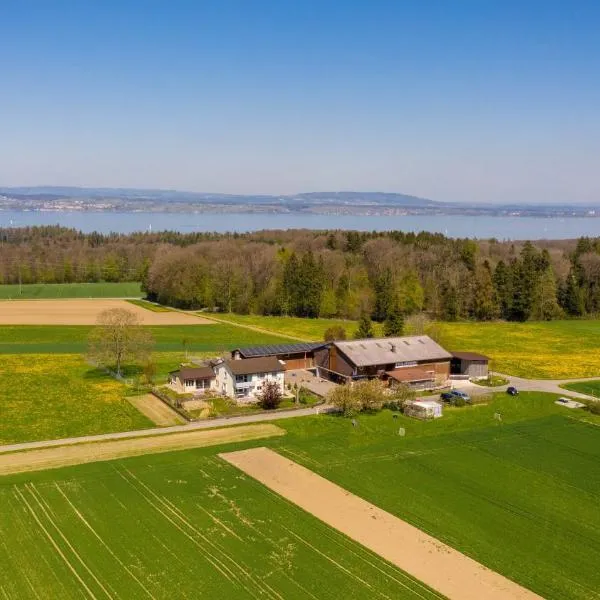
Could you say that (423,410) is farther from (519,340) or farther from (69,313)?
(69,313)

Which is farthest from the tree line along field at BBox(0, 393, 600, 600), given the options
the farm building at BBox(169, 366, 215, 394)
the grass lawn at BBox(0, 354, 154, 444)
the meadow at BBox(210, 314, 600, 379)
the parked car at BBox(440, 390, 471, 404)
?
the meadow at BBox(210, 314, 600, 379)

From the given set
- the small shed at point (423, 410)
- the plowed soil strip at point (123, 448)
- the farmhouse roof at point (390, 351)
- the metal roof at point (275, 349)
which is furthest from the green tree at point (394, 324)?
the plowed soil strip at point (123, 448)

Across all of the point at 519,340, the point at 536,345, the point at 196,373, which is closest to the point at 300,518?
the point at 196,373

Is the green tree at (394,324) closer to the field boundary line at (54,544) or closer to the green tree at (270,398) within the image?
the green tree at (270,398)

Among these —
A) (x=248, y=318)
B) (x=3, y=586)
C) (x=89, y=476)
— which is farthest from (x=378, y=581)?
(x=248, y=318)

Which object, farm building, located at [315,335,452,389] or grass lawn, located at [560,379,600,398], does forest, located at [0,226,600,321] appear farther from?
grass lawn, located at [560,379,600,398]

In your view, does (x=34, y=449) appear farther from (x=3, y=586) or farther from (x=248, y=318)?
→ (x=248, y=318)
